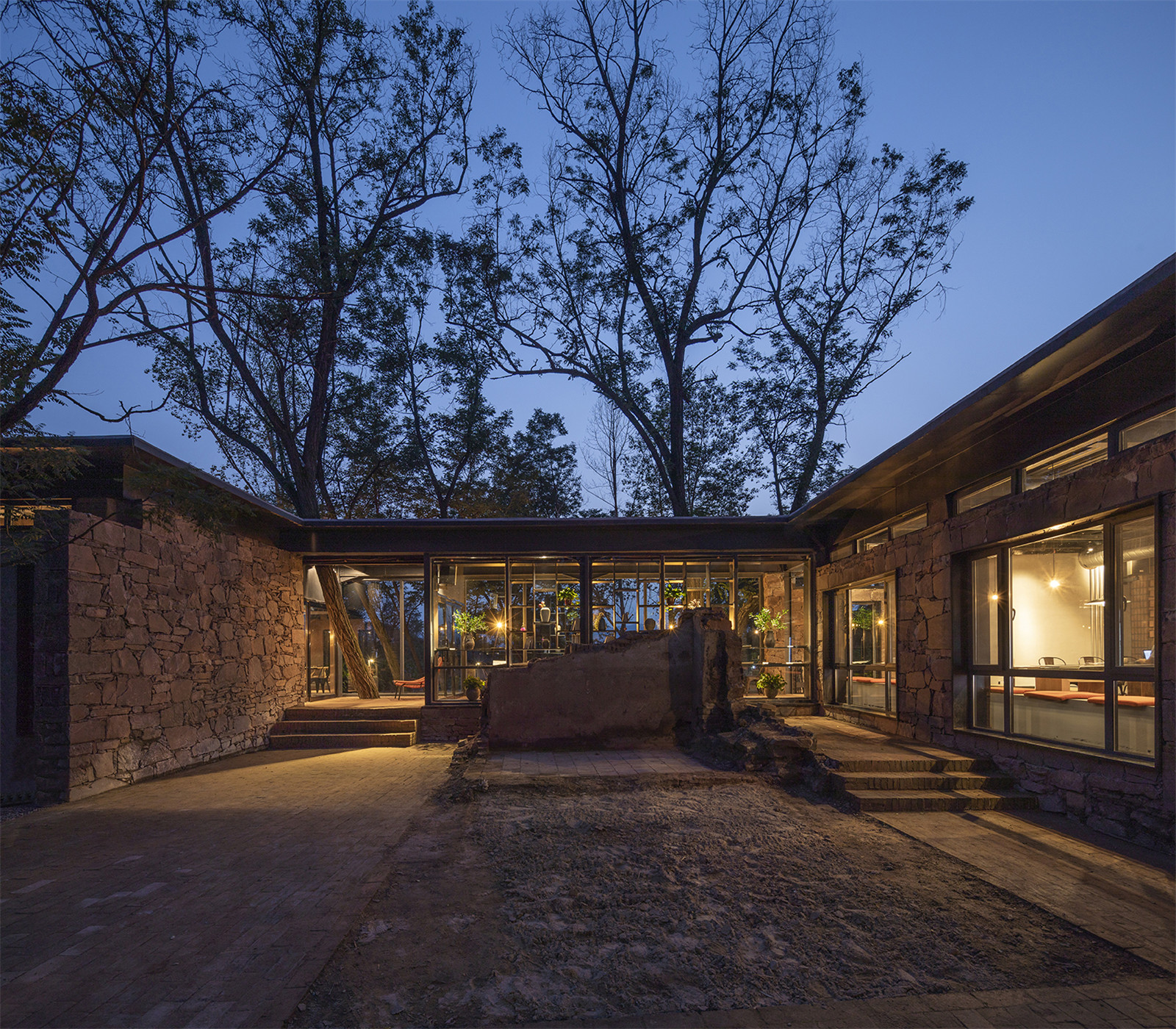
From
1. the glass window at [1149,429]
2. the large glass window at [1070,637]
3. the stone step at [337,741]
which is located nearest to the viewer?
the glass window at [1149,429]

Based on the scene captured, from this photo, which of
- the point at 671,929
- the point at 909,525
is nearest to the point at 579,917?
the point at 671,929

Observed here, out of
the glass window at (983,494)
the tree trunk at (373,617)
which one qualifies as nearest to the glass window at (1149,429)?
the glass window at (983,494)

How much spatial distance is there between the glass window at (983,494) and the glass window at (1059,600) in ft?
2.11

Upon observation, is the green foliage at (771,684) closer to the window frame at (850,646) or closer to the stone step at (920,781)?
the window frame at (850,646)

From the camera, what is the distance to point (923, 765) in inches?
277

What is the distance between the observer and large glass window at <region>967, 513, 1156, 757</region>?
5465 mm

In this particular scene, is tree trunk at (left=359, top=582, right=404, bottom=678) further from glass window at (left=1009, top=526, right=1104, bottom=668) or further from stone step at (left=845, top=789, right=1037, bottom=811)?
glass window at (left=1009, top=526, right=1104, bottom=668)

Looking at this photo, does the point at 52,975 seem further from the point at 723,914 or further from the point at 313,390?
the point at 313,390

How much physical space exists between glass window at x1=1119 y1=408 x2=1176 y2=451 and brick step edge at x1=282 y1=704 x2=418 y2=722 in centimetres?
1041

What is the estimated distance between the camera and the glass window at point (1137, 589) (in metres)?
5.32

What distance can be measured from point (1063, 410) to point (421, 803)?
7033 millimetres

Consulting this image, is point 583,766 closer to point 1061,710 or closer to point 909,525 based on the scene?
point 1061,710

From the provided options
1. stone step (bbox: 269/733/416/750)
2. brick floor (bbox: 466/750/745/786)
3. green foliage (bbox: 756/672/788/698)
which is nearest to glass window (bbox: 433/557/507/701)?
stone step (bbox: 269/733/416/750)

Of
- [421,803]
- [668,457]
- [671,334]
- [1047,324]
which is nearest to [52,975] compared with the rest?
[421,803]
